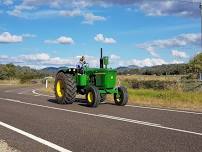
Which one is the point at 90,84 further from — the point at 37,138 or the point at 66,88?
the point at 37,138

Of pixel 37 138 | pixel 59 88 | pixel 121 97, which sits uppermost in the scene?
pixel 59 88

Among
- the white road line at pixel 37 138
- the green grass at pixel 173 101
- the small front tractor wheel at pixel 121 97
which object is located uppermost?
the small front tractor wheel at pixel 121 97

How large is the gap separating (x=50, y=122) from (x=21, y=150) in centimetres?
413

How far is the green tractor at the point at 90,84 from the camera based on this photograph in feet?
60.6

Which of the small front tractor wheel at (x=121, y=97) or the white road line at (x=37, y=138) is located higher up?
the small front tractor wheel at (x=121, y=97)

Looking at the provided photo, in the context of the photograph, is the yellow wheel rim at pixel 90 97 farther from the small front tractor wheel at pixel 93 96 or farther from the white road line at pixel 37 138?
the white road line at pixel 37 138

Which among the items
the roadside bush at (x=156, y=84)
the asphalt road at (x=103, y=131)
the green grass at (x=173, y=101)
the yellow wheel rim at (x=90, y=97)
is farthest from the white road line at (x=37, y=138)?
the roadside bush at (x=156, y=84)

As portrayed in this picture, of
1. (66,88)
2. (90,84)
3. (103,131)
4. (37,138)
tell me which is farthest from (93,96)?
(37,138)

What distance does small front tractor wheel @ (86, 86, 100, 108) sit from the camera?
17.5 metres

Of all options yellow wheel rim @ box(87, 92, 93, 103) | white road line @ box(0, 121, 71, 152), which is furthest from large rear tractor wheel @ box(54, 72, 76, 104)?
white road line @ box(0, 121, 71, 152)

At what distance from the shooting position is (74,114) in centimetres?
1500

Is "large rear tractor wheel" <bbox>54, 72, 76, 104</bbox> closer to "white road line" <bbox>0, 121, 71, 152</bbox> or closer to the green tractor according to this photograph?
the green tractor

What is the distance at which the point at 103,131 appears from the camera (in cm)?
1094

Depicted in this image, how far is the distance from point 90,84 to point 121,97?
1.53 meters
